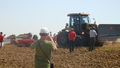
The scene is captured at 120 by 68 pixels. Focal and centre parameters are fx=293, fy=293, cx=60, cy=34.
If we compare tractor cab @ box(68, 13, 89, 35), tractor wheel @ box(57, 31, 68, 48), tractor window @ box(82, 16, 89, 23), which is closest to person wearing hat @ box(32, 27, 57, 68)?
tractor wheel @ box(57, 31, 68, 48)

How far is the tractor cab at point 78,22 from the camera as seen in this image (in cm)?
2351

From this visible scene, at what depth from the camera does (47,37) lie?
687cm

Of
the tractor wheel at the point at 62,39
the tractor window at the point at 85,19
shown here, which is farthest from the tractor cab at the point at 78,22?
the tractor wheel at the point at 62,39

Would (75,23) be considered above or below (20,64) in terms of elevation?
above

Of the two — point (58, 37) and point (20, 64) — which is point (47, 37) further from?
point (58, 37)

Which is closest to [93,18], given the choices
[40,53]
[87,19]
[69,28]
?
[87,19]

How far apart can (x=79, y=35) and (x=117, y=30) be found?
19166 millimetres

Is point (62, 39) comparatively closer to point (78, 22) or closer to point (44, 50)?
point (78, 22)

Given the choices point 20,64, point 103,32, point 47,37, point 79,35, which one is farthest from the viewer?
point 103,32

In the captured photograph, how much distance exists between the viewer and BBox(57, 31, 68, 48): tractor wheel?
75.9 ft

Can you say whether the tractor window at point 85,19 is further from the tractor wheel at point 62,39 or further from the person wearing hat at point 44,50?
the person wearing hat at point 44,50

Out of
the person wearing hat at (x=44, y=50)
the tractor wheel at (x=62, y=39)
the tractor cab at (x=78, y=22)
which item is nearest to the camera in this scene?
the person wearing hat at (x=44, y=50)

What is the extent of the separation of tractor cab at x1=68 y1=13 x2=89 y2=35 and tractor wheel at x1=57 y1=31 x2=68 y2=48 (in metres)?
1.05

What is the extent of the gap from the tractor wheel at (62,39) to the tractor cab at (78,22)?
1.05m
